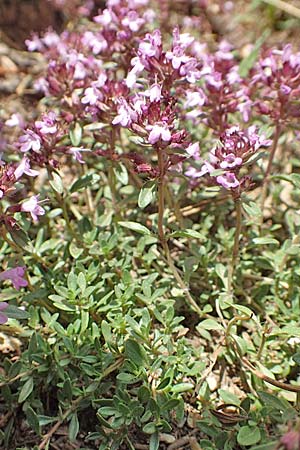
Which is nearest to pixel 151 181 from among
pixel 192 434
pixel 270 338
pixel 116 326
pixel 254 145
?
pixel 254 145

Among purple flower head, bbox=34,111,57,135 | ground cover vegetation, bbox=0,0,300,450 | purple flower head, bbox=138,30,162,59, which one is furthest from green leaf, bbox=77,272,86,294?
purple flower head, bbox=138,30,162,59

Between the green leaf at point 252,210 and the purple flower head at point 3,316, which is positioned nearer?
the purple flower head at point 3,316

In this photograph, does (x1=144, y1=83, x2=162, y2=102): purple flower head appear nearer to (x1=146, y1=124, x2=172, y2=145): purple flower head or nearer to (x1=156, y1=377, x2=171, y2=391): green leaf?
(x1=146, y1=124, x2=172, y2=145): purple flower head

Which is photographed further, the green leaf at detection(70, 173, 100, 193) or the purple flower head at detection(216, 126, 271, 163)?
the green leaf at detection(70, 173, 100, 193)

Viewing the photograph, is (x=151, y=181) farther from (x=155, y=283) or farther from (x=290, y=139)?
(x=290, y=139)

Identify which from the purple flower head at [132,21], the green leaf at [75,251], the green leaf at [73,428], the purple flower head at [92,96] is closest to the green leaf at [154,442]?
the green leaf at [73,428]

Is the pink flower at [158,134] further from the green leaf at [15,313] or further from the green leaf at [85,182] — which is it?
the green leaf at [15,313]

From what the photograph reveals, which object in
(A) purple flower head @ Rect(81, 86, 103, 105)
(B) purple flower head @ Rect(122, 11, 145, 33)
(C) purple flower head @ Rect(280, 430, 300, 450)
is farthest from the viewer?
(B) purple flower head @ Rect(122, 11, 145, 33)

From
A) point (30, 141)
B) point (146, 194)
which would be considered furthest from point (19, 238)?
point (146, 194)

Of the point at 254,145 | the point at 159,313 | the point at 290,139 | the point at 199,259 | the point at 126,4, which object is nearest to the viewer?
the point at 254,145
